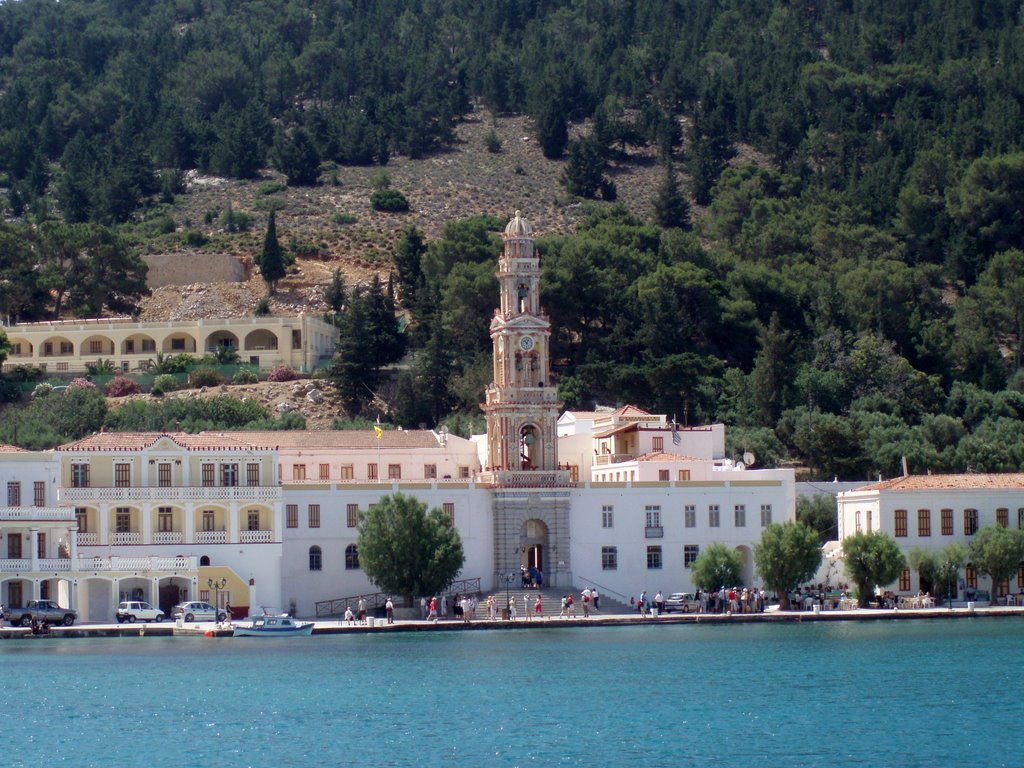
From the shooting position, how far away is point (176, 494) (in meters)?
68.4

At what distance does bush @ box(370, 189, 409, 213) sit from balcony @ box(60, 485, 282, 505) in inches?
2806

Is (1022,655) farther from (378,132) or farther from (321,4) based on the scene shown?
(321,4)

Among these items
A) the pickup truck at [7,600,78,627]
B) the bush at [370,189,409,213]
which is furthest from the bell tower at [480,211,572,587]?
the bush at [370,189,409,213]

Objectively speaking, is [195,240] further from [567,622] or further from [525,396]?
[567,622]

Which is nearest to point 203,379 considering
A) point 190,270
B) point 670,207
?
point 190,270

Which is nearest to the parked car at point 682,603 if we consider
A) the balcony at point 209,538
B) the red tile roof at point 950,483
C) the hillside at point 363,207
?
the red tile roof at point 950,483

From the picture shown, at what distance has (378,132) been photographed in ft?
495

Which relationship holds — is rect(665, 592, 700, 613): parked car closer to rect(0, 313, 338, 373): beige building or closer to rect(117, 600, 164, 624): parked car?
rect(117, 600, 164, 624): parked car

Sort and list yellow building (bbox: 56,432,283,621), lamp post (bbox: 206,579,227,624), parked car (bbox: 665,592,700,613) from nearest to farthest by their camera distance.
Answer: lamp post (bbox: 206,579,227,624), yellow building (bbox: 56,432,283,621), parked car (bbox: 665,592,700,613)

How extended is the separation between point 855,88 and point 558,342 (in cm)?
5240

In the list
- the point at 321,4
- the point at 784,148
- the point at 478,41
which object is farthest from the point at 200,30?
the point at 784,148

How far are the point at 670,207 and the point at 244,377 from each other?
142ft

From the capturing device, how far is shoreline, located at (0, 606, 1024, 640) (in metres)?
63.2

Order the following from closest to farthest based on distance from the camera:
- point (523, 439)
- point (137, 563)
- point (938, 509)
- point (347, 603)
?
point (137, 563) < point (347, 603) < point (938, 509) < point (523, 439)
